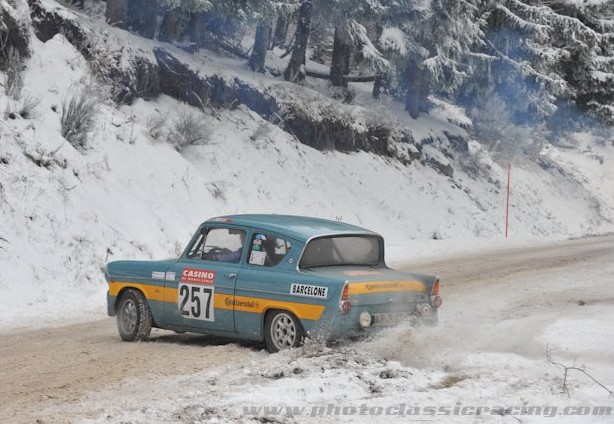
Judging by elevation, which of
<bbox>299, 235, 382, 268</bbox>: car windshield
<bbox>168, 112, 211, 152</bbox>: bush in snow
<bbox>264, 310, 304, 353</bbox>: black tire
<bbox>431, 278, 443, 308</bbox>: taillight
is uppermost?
<bbox>168, 112, 211, 152</bbox>: bush in snow

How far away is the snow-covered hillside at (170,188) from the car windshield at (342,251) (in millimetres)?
4578

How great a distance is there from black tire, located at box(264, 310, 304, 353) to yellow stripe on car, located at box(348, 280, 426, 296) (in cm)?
67

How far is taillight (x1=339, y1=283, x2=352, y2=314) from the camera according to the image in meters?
8.29

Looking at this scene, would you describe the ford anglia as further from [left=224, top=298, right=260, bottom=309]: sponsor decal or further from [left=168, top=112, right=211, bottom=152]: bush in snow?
[left=168, top=112, right=211, bottom=152]: bush in snow

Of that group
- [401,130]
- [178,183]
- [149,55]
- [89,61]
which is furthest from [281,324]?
[401,130]

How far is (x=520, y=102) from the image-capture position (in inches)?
1289

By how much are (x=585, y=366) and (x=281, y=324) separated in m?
2.89

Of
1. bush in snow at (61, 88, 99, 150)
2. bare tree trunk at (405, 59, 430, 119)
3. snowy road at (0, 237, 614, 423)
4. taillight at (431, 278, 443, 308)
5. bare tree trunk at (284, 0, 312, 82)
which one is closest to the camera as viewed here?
snowy road at (0, 237, 614, 423)

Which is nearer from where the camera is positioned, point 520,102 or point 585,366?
point 585,366

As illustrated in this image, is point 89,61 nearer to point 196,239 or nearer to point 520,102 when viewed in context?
point 196,239

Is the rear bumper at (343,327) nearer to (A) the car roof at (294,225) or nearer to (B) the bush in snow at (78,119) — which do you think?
(A) the car roof at (294,225)

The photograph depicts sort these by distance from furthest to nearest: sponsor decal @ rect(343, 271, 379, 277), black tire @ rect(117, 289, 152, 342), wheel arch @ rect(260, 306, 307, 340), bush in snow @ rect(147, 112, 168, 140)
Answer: bush in snow @ rect(147, 112, 168, 140) → black tire @ rect(117, 289, 152, 342) → sponsor decal @ rect(343, 271, 379, 277) → wheel arch @ rect(260, 306, 307, 340)

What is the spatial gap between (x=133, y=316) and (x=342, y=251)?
2.58 metres

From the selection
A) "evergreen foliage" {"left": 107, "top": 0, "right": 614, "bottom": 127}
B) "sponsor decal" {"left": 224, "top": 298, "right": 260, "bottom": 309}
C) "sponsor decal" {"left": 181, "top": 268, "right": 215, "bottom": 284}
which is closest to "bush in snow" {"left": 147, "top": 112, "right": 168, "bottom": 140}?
"evergreen foliage" {"left": 107, "top": 0, "right": 614, "bottom": 127}
